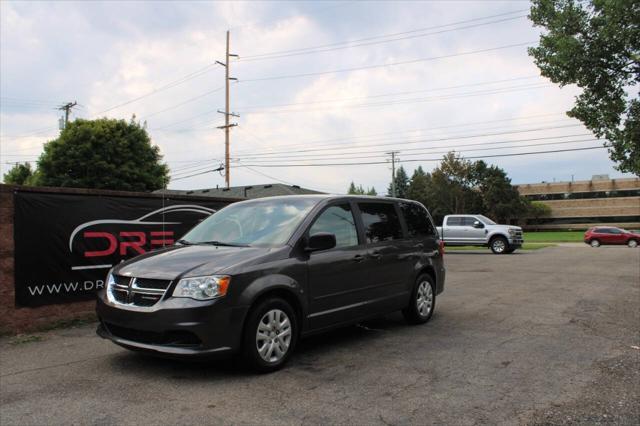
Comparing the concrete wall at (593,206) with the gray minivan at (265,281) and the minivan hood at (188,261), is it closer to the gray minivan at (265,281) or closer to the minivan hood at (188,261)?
the gray minivan at (265,281)

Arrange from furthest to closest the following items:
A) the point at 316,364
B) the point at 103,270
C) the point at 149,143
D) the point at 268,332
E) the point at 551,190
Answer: the point at 551,190
the point at 149,143
the point at 103,270
the point at 316,364
the point at 268,332

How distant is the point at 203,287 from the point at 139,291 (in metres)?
0.67

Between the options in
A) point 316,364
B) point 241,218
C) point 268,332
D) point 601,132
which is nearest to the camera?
point 268,332

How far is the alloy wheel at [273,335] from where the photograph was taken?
15.5ft

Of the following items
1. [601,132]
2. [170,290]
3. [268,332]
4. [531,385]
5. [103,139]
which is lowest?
[531,385]

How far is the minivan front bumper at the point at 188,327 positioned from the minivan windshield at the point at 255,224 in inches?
39.2

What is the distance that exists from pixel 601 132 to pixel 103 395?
52.2ft

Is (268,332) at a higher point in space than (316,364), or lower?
higher

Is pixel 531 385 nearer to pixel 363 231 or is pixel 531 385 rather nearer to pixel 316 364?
pixel 316 364

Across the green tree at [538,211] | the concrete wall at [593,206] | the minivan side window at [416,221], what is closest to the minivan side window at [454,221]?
the minivan side window at [416,221]

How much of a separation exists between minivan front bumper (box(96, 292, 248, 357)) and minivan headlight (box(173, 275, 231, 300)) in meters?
0.06

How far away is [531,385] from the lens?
4488mm

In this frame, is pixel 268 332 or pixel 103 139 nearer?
pixel 268 332

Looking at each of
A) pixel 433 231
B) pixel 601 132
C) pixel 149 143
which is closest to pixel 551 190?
pixel 149 143
